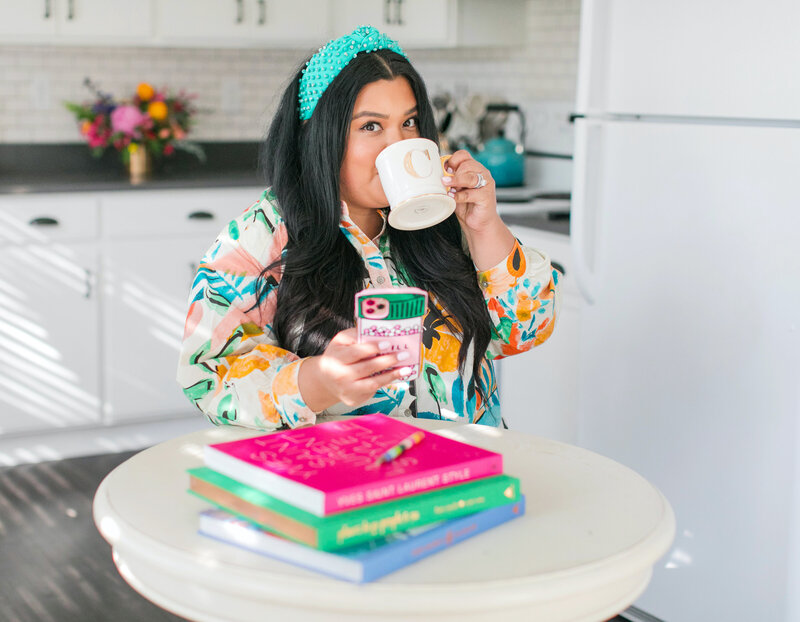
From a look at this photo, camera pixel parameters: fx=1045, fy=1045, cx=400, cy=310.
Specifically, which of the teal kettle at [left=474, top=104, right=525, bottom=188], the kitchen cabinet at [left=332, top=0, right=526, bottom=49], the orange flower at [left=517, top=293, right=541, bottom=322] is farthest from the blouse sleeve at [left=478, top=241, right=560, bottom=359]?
the kitchen cabinet at [left=332, top=0, right=526, bottom=49]

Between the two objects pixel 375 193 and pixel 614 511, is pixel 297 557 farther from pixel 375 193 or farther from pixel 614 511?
pixel 375 193

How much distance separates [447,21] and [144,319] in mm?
1572

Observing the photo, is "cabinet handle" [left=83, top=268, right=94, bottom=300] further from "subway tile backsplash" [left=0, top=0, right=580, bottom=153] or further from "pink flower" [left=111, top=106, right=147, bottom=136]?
"subway tile backsplash" [left=0, top=0, right=580, bottom=153]

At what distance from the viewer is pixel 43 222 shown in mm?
3455

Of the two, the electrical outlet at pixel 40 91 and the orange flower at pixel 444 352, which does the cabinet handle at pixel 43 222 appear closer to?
the electrical outlet at pixel 40 91

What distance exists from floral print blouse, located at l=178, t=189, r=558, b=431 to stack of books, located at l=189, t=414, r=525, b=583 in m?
0.29

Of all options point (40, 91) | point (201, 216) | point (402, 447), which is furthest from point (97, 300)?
point (402, 447)

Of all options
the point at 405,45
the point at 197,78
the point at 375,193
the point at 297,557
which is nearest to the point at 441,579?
the point at 297,557

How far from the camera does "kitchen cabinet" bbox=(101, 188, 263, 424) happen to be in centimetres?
360

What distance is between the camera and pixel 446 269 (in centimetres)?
168

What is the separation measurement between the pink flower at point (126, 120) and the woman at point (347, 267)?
7.66 feet

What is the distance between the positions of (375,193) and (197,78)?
2.91 meters

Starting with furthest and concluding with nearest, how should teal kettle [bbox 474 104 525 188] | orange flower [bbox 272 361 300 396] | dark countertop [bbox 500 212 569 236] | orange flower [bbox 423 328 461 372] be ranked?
teal kettle [bbox 474 104 525 188] → dark countertop [bbox 500 212 569 236] → orange flower [bbox 423 328 461 372] → orange flower [bbox 272 361 300 396]

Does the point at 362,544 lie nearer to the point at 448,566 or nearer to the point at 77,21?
the point at 448,566
